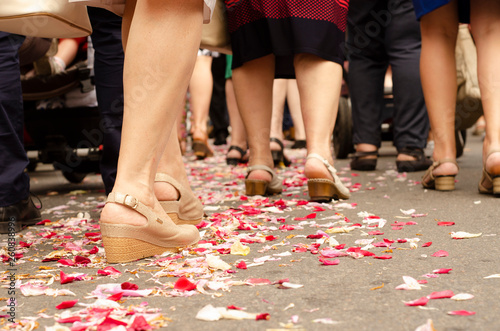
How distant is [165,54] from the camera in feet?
4.87

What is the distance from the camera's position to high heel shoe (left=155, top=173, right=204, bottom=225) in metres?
1.81

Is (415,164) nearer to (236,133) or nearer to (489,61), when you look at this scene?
(489,61)

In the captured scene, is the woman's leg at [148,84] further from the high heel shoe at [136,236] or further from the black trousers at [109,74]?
the black trousers at [109,74]

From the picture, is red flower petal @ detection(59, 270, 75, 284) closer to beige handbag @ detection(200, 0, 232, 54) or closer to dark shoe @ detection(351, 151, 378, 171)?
beige handbag @ detection(200, 0, 232, 54)

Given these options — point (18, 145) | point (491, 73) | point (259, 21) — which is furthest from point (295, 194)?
point (18, 145)

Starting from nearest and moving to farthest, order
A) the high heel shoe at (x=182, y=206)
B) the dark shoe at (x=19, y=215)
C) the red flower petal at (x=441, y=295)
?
the red flower petal at (x=441, y=295)
the high heel shoe at (x=182, y=206)
the dark shoe at (x=19, y=215)

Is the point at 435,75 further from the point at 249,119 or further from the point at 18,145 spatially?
the point at 18,145

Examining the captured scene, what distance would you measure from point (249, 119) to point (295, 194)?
41 centimetres

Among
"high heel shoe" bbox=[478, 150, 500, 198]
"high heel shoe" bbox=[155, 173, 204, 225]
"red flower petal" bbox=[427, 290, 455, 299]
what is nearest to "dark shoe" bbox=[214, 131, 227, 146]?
"high heel shoe" bbox=[478, 150, 500, 198]

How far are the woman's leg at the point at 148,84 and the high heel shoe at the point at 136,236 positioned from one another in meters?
0.02

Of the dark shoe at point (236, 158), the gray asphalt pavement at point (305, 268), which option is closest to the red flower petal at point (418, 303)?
the gray asphalt pavement at point (305, 268)

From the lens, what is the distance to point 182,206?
188 cm

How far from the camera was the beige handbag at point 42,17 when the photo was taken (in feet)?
5.43

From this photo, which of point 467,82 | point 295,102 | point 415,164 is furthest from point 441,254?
point 295,102
